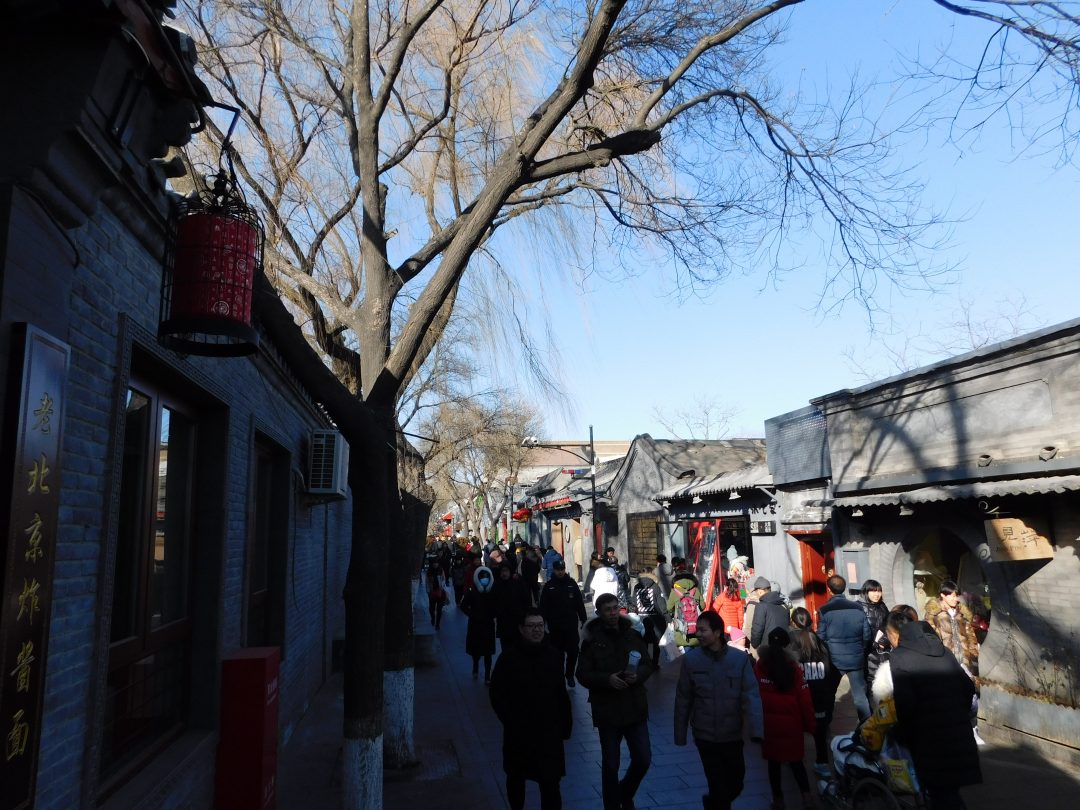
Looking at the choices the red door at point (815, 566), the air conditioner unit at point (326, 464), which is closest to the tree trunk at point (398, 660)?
the air conditioner unit at point (326, 464)

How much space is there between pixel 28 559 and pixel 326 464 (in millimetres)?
6687

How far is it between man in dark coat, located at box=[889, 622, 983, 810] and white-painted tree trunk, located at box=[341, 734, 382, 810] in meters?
3.38

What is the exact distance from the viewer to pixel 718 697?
506cm

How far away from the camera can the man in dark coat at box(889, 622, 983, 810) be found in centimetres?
462

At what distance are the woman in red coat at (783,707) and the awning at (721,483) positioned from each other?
823cm

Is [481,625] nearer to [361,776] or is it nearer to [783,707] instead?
[361,776]

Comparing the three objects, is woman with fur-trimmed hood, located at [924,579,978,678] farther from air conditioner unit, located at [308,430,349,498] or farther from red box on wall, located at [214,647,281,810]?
air conditioner unit, located at [308,430,349,498]

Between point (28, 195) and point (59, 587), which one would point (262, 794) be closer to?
point (59, 587)

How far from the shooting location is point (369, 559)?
535cm

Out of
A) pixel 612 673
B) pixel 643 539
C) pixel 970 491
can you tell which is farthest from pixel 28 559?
pixel 643 539

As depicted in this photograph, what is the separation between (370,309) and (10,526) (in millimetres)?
4346

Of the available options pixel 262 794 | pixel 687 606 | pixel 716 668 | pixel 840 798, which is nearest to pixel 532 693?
pixel 716 668

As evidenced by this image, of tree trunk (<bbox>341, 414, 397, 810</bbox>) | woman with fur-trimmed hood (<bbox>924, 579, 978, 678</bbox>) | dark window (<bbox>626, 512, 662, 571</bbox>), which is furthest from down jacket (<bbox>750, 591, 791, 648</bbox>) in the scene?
dark window (<bbox>626, 512, 662, 571</bbox>)

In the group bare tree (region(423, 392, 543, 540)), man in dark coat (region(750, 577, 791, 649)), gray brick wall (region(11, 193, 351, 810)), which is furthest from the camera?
bare tree (region(423, 392, 543, 540))
